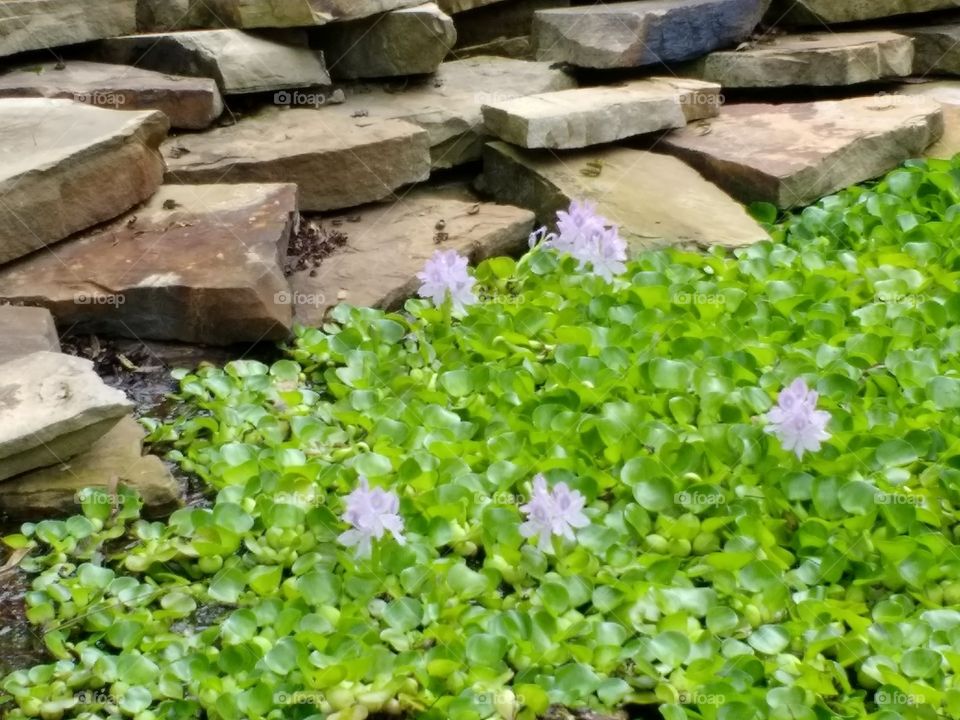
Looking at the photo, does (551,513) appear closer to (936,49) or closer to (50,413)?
(50,413)

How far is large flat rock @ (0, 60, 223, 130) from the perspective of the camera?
4418 millimetres

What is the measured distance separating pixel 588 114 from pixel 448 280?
1.46 m

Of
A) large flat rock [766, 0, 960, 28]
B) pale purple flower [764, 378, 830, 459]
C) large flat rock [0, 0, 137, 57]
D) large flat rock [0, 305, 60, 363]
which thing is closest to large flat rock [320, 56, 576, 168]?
large flat rock [0, 0, 137, 57]

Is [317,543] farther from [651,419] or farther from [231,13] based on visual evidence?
[231,13]

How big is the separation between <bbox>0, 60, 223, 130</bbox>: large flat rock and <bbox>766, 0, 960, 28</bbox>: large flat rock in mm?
3202

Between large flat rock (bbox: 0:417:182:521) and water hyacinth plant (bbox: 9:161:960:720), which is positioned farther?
large flat rock (bbox: 0:417:182:521)

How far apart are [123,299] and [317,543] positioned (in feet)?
4.31

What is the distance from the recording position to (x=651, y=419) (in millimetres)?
3113

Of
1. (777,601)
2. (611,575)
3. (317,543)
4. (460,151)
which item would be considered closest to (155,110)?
(460,151)

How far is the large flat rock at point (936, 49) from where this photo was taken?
608 cm

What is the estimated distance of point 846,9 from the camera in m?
6.09

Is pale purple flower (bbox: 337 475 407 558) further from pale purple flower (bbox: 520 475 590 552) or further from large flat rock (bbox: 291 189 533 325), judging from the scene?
→ large flat rock (bbox: 291 189 533 325)

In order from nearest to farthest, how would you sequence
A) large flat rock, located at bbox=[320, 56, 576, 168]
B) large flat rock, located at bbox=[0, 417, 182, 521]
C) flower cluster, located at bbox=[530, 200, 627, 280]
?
large flat rock, located at bbox=[0, 417, 182, 521], flower cluster, located at bbox=[530, 200, 627, 280], large flat rock, located at bbox=[320, 56, 576, 168]

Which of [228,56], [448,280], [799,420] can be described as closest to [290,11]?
[228,56]
